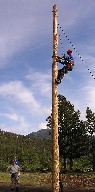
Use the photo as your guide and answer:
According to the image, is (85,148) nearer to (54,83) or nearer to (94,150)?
(94,150)

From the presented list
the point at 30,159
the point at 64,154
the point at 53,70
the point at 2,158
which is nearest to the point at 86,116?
the point at 64,154

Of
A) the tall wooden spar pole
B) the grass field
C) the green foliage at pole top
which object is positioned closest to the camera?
the tall wooden spar pole

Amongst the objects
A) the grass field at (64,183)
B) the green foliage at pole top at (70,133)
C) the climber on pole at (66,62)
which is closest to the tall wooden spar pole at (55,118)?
the climber on pole at (66,62)

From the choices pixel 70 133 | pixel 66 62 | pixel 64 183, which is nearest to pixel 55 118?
pixel 66 62

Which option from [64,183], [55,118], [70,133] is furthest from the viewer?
[70,133]

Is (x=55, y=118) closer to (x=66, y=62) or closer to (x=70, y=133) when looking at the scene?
(x=66, y=62)

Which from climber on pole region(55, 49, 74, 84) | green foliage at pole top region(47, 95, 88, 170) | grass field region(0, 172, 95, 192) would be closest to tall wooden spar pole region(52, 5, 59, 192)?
climber on pole region(55, 49, 74, 84)

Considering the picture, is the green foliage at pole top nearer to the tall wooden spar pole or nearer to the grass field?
the grass field

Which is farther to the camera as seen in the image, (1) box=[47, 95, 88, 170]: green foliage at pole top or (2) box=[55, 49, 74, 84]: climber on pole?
(1) box=[47, 95, 88, 170]: green foliage at pole top

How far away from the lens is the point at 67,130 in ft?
194

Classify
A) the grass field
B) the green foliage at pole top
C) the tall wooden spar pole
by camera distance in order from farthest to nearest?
the green foliage at pole top → the grass field → the tall wooden spar pole

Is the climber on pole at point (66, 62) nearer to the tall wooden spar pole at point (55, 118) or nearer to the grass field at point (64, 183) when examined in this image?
the tall wooden spar pole at point (55, 118)

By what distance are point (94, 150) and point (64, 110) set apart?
10.1 meters

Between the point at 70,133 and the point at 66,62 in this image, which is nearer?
the point at 66,62
